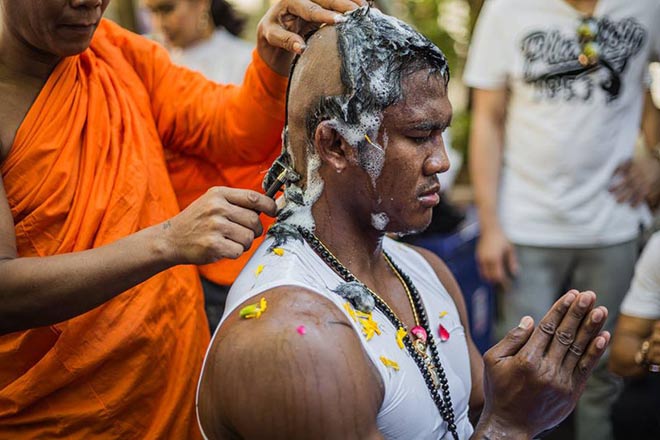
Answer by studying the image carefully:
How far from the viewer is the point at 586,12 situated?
3.38 meters

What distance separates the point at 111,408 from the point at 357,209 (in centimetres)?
82

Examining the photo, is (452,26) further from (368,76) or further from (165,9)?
(368,76)

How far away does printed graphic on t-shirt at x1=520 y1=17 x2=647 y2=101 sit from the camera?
132 inches

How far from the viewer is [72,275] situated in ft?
5.98

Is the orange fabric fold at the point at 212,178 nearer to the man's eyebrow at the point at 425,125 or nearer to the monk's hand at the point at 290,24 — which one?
the monk's hand at the point at 290,24

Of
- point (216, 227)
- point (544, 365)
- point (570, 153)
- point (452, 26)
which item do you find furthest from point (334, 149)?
point (452, 26)

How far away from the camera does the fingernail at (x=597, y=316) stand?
5.65 ft

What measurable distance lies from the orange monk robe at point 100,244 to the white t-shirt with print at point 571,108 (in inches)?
61.4

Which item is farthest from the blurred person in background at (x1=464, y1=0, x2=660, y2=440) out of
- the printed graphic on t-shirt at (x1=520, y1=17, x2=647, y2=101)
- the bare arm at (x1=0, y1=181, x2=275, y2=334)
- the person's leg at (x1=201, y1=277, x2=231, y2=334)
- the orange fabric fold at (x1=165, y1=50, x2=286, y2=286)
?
the bare arm at (x1=0, y1=181, x2=275, y2=334)

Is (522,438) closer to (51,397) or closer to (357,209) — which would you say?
(357,209)

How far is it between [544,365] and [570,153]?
1837 mm

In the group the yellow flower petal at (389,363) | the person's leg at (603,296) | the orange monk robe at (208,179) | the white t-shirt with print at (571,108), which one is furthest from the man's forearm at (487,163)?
the yellow flower petal at (389,363)

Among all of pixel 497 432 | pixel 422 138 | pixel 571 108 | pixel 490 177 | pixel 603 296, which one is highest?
pixel 422 138

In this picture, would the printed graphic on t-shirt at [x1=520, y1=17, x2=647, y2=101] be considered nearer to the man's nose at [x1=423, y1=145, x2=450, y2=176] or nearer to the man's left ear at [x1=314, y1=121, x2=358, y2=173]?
the man's nose at [x1=423, y1=145, x2=450, y2=176]
